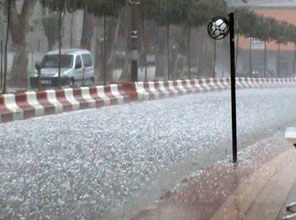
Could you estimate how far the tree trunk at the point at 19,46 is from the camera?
21562 mm

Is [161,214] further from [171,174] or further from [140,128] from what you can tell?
[140,128]

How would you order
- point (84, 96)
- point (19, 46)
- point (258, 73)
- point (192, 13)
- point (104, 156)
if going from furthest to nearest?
point (258, 73)
point (192, 13)
point (19, 46)
point (84, 96)
point (104, 156)

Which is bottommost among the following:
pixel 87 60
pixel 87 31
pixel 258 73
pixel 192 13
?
pixel 258 73

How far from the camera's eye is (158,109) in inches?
829

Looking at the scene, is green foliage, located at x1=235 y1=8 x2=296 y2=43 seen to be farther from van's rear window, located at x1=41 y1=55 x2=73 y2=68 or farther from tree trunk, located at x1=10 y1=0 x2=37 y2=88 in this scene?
tree trunk, located at x1=10 y1=0 x2=37 y2=88

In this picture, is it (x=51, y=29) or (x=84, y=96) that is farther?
(x=51, y=29)

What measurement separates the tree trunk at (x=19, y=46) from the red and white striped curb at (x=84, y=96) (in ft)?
5.27

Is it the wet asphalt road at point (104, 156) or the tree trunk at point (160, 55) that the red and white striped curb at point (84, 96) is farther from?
the tree trunk at point (160, 55)

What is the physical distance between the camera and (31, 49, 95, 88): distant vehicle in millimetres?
23703

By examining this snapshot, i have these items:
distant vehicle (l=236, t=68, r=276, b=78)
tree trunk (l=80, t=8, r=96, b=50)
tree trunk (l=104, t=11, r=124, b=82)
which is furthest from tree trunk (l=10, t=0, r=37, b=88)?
distant vehicle (l=236, t=68, r=276, b=78)

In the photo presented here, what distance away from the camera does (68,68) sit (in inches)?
1072

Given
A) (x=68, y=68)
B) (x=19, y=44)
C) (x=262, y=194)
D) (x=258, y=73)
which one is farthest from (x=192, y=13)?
(x=262, y=194)

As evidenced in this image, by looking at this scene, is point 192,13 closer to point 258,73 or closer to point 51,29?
point 51,29

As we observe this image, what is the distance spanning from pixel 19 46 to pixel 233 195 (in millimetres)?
14856
